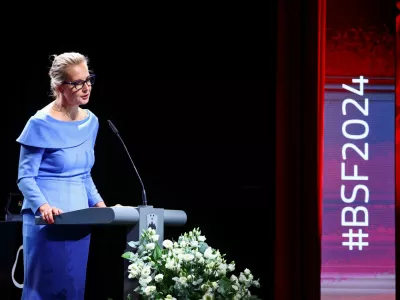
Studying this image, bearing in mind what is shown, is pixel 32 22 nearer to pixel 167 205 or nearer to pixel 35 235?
pixel 167 205

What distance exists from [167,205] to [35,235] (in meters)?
1.80

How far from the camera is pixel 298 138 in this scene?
300cm

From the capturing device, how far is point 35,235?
2727mm

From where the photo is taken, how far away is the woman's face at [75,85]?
109 inches

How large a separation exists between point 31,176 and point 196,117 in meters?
1.96

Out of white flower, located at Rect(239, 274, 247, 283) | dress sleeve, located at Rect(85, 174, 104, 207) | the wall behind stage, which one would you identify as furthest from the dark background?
white flower, located at Rect(239, 274, 247, 283)

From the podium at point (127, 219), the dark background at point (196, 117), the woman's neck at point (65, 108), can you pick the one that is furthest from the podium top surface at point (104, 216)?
the dark background at point (196, 117)

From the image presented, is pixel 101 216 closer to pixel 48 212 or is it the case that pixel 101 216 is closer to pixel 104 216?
pixel 104 216

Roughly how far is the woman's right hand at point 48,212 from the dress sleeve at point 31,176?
0.08ft

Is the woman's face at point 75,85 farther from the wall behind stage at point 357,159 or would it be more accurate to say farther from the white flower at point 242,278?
the wall behind stage at point 357,159

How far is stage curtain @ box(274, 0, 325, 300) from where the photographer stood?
289 cm

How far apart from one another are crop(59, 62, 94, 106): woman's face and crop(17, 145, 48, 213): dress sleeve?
240mm

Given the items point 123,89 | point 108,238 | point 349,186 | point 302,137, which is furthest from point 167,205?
point 302,137

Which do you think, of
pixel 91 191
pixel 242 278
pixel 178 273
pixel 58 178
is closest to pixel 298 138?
pixel 242 278
